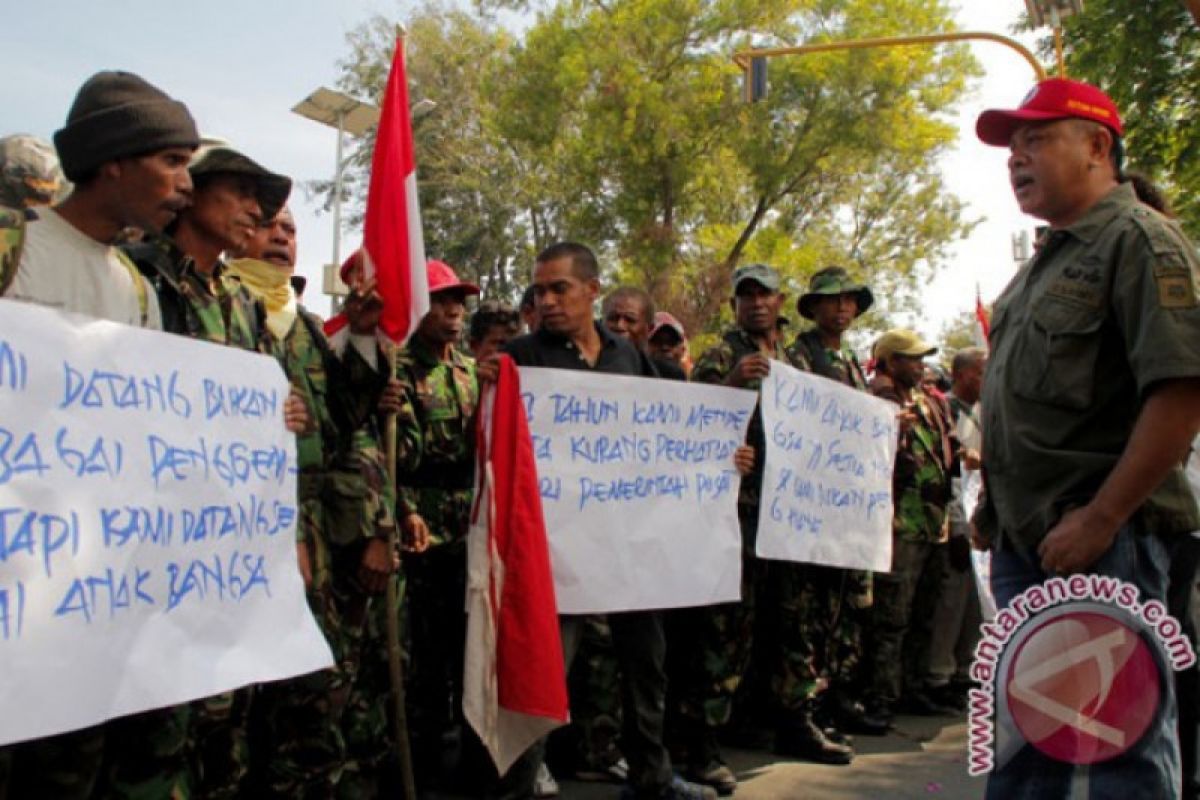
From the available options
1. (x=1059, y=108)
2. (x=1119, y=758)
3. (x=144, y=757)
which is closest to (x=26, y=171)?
(x=144, y=757)

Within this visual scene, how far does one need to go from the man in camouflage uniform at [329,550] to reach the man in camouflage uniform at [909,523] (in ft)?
10.4

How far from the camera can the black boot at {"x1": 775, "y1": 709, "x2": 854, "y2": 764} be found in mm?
4797

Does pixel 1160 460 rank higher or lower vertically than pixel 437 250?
lower

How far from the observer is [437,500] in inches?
167

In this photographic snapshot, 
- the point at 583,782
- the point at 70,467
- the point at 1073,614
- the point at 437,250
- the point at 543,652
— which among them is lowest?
the point at 583,782

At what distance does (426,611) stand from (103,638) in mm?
2329

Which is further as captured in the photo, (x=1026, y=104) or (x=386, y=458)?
(x=386, y=458)

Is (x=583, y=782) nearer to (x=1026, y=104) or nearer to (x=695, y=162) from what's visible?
(x=1026, y=104)

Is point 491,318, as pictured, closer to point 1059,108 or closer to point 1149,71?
point 1059,108

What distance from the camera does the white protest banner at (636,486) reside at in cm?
374

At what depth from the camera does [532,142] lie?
23031 mm

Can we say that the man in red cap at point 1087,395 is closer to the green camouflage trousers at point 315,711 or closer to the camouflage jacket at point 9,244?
the green camouflage trousers at point 315,711

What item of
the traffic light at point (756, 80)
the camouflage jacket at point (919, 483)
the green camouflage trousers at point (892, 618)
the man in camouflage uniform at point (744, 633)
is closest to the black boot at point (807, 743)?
the man in camouflage uniform at point (744, 633)

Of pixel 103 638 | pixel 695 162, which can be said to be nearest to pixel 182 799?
pixel 103 638
